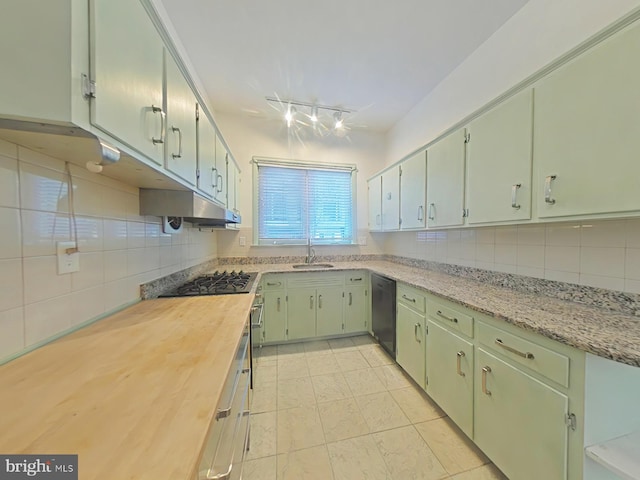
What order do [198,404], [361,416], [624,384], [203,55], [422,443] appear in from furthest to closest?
[203,55]
[361,416]
[422,443]
[624,384]
[198,404]

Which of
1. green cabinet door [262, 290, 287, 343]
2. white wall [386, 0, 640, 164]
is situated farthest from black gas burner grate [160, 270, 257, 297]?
white wall [386, 0, 640, 164]

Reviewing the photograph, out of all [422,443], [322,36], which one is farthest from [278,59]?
[422,443]

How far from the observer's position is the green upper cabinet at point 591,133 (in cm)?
97

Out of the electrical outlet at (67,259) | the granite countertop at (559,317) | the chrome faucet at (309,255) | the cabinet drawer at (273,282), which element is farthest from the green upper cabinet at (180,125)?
the chrome faucet at (309,255)

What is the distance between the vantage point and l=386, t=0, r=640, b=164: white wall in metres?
1.36

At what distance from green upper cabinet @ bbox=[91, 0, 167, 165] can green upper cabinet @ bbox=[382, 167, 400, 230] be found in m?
2.34

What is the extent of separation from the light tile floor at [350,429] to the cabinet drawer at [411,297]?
681 millimetres

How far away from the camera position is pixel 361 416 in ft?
5.57

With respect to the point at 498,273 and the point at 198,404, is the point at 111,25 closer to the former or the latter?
the point at 198,404

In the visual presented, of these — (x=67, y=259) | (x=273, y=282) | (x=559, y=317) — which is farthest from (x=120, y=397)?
(x=273, y=282)

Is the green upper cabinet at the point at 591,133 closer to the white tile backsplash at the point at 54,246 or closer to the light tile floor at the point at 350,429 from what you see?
the light tile floor at the point at 350,429

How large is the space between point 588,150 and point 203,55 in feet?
9.21

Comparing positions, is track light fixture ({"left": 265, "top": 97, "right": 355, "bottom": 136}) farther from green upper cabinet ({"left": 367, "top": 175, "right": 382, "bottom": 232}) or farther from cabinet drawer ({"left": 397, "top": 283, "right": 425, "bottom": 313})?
cabinet drawer ({"left": 397, "top": 283, "right": 425, "bottom": 313})

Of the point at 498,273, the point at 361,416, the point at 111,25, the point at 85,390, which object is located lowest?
the point at 361,416
